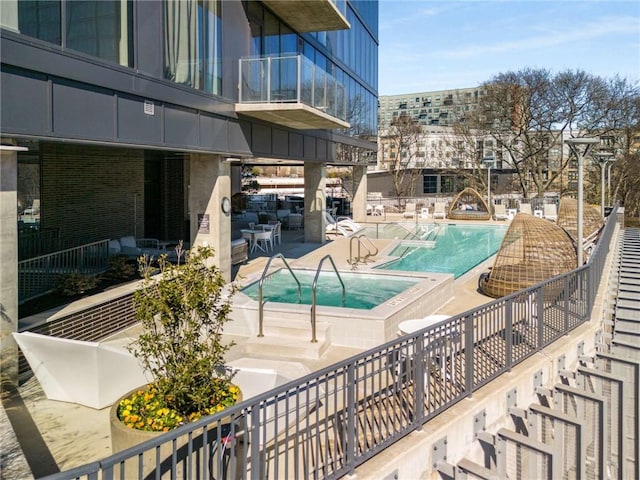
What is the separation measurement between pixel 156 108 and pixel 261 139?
4.87 m

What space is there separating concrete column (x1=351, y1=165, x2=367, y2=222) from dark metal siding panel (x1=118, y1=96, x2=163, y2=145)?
19.5 meters

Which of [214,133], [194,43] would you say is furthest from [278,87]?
[194,43]

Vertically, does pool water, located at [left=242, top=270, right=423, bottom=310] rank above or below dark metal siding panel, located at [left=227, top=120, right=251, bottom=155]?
below

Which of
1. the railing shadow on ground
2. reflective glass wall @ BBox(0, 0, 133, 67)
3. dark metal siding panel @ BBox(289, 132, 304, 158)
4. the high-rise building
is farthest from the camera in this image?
dark metal siding panel @ BBox(289, 132, 304, 158)

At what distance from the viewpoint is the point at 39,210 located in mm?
13617

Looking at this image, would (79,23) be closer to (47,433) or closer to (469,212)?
(47,433)

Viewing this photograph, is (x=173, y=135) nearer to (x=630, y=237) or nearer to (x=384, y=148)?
(x=630, y=237)

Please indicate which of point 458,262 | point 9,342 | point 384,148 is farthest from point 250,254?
point 384,148

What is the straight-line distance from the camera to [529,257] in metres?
12.2

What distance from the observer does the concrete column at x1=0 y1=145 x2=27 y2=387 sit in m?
7.29

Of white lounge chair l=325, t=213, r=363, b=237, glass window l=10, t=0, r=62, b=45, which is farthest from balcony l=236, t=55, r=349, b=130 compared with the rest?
white lounge chair l=325, t=213, r=363, b=237

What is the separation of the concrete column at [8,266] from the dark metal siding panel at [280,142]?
8915mm

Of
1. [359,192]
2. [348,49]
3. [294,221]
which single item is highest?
[348,49]

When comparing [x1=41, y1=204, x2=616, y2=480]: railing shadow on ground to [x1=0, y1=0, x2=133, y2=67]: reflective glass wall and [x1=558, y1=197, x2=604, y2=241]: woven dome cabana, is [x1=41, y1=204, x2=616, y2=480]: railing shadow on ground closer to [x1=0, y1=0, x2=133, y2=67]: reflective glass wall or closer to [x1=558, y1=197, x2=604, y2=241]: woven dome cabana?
[x1=0, y1=0, x2=133, y2=67]: reflective glass wall
